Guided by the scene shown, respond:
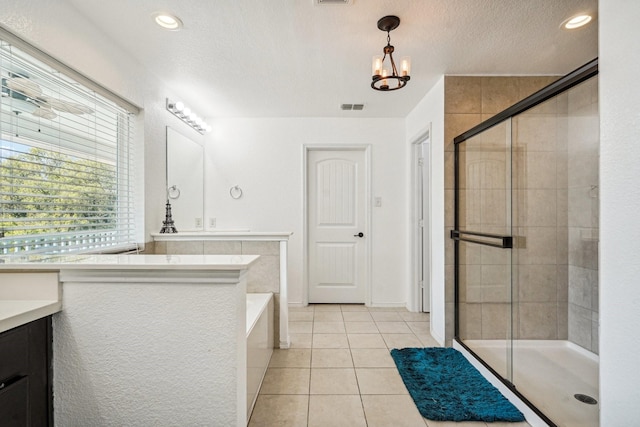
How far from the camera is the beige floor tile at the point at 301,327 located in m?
2.84

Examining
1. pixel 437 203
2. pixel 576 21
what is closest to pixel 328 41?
pixel 576 21

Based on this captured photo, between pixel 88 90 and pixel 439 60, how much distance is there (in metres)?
2.39

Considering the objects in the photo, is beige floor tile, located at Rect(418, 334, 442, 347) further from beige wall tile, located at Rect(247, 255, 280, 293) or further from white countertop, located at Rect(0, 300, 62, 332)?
white countertop, located at Rect(0, 300, 62, 332)

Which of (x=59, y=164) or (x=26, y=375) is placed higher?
(x=59, y=164)

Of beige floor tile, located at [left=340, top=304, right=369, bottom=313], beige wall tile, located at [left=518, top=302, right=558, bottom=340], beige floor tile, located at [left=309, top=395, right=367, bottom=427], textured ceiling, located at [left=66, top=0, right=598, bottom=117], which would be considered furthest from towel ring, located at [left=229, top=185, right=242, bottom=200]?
beige wall tile, located at [left=518, top=302, right=558, bottom=340]

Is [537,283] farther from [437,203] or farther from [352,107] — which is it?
[352,107]

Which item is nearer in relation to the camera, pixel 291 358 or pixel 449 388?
pixel 449 388

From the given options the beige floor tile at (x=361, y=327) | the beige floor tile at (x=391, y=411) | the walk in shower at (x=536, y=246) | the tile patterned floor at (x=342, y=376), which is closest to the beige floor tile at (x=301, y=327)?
the tile patterned floor at (x=342, y=376)

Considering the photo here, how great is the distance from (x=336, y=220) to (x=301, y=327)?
1317 millimetres

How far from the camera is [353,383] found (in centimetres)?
197

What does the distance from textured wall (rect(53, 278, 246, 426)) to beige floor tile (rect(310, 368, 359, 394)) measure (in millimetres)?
858

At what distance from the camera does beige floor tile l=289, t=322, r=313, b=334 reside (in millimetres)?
2844

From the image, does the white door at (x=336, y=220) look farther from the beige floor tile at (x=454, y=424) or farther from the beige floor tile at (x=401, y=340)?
the beige floor tile at (x=454, y=424)

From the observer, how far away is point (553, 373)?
6.18 ft
